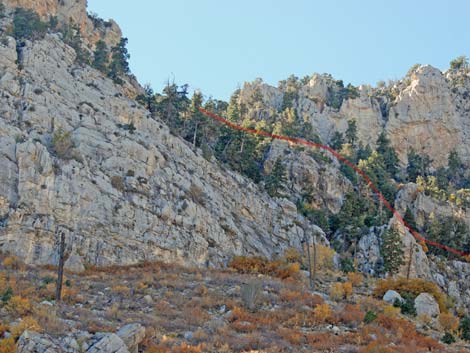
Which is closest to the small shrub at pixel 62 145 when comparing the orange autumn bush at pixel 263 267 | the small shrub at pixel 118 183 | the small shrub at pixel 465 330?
the small shrub at pixel 118 183

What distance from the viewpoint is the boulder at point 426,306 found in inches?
1455

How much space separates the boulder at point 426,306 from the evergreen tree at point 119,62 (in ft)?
142

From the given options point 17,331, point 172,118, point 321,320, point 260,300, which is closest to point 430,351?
point 321,320

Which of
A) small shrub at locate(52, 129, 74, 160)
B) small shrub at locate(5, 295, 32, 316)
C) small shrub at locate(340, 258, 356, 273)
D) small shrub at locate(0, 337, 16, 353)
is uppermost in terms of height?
small shrub at locate(52, 129, 74, 160)

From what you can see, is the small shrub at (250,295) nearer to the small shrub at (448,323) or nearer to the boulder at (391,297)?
the small shrub at (448,323)

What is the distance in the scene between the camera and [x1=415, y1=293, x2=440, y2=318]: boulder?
121 ft

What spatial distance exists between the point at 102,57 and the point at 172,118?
1110cm

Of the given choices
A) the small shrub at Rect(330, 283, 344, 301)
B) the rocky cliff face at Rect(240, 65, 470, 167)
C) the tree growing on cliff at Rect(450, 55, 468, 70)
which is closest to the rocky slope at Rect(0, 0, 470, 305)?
the small shrub at Rect(330, 283, 344, 301)

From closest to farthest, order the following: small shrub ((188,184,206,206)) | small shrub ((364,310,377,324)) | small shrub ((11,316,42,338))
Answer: small shrub ((11,316,42,338))
small shrub ((364,310,377,324))
small shrub ((188,184,206,206))

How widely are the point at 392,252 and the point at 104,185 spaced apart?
3092cm

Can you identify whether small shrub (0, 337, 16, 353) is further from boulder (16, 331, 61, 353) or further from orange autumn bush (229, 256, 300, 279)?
orange autumn bush (229, 256, 300, 279)

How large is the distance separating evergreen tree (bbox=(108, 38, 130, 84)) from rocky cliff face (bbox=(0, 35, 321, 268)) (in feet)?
18.7

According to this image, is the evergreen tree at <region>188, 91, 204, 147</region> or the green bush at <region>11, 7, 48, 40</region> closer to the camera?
the green bush at <region>11, 7, 48, 40</region>

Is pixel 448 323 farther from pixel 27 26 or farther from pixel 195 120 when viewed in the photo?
pixel 27 26
